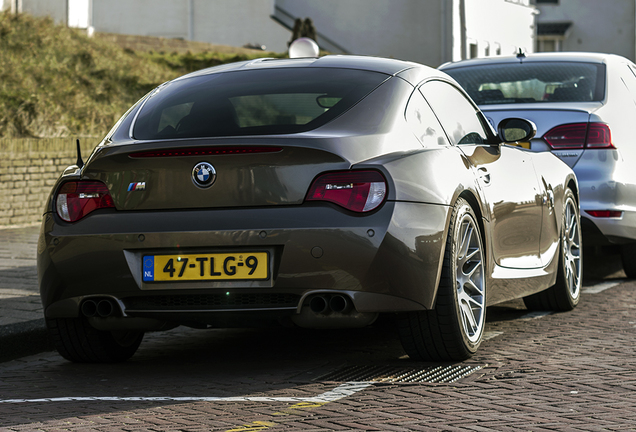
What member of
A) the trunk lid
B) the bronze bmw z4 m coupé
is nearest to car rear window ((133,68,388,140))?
the bronze bmw z4 m coupé

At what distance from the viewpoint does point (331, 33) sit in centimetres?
4253

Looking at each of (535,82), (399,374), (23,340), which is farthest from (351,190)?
(535,82)

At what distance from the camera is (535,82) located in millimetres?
8875

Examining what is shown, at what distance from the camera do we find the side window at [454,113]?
5.77 m

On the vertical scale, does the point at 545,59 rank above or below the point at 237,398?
above

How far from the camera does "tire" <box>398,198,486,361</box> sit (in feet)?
16.7

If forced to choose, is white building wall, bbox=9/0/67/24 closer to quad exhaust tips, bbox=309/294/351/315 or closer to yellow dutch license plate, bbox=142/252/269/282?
yellow dutch license plate, bbox=142/252/269/282

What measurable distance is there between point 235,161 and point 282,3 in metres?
38.4

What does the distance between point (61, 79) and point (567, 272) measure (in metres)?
11.2

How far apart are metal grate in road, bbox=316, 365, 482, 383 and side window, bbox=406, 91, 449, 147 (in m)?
1.09

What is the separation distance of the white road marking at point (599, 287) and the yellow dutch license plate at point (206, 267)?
409 cm

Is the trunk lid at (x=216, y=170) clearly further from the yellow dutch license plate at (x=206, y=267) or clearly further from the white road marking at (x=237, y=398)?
the white road marking at (x=237, y=398)

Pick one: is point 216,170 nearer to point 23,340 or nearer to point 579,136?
point 23,340

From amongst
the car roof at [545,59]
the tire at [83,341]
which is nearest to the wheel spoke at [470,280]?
the tire at [83,341]
